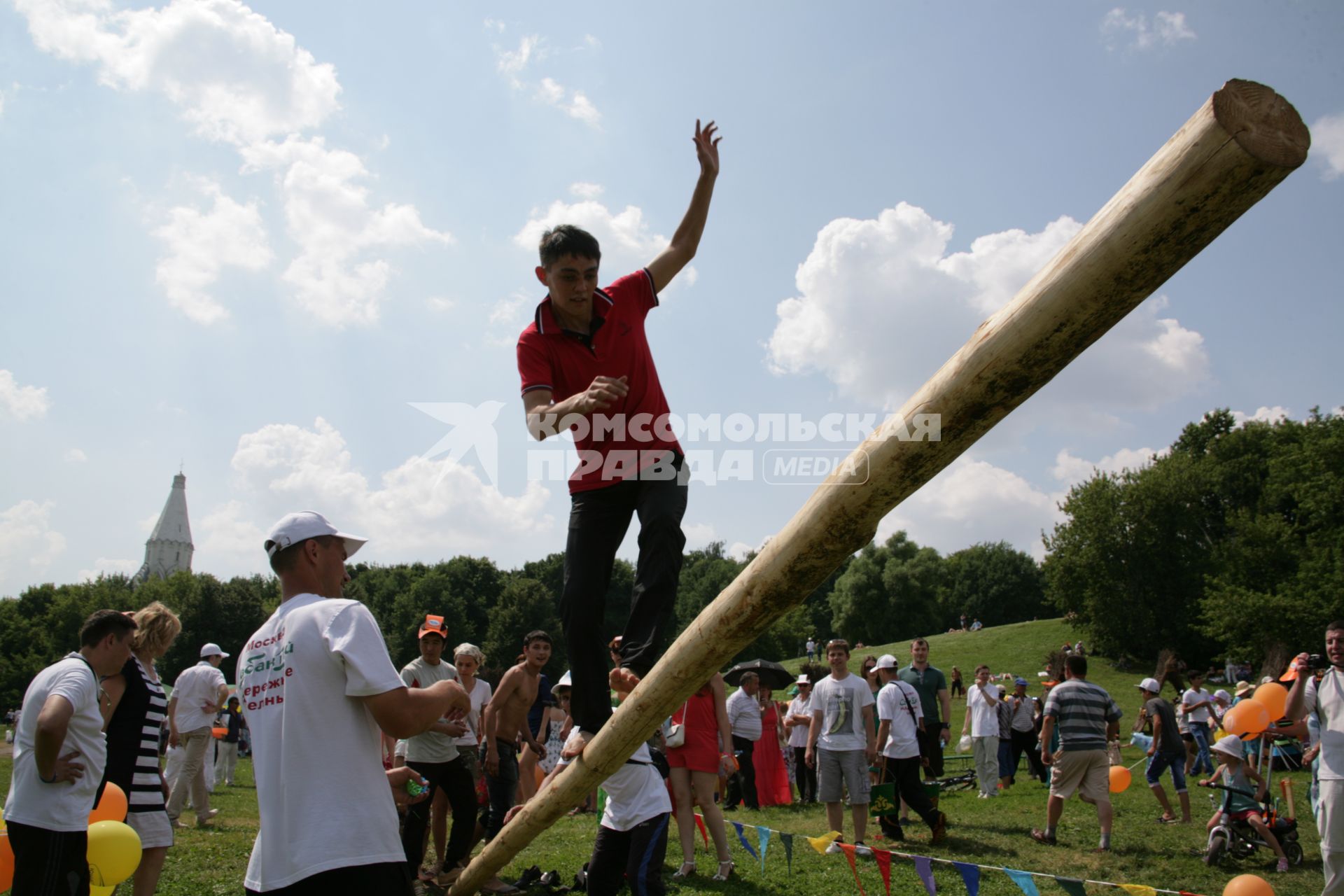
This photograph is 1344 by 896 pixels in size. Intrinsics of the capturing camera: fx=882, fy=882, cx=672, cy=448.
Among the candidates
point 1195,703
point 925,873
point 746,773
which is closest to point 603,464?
point 925,873

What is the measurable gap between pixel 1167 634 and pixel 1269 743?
147ft

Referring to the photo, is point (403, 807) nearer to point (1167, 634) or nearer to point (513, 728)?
point (513, 728)

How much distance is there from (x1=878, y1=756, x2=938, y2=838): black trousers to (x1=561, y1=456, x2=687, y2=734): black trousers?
20.3 ft

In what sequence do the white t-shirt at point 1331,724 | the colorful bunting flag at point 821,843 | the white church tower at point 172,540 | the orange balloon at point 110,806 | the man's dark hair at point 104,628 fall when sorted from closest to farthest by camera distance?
the man's dark hair at point 104,628
the orange balloon at point 110,806
the white t-shirt at point 1331,724
the colorful bunting flag at point 821,843
the white church tower at point 172,540

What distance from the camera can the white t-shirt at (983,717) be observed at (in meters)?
13.1

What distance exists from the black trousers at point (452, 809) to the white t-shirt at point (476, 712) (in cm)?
61

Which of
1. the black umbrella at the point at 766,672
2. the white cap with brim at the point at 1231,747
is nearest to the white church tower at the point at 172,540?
the black umbrella at the point at 766,672

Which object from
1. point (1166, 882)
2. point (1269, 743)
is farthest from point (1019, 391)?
point (1269, 743)

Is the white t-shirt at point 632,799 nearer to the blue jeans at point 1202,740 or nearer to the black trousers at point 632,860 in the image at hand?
the black trousers at point 632,860

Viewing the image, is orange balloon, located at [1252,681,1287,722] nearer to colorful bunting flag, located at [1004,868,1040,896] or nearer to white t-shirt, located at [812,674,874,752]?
white t-shirt, located at [812,674,874,752]

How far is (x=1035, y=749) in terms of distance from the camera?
15.3 metres

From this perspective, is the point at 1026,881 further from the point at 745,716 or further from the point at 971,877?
the point at 745,716

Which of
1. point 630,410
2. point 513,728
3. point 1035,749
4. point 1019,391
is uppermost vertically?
point 630,410

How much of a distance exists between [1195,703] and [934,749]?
4.39 metres
